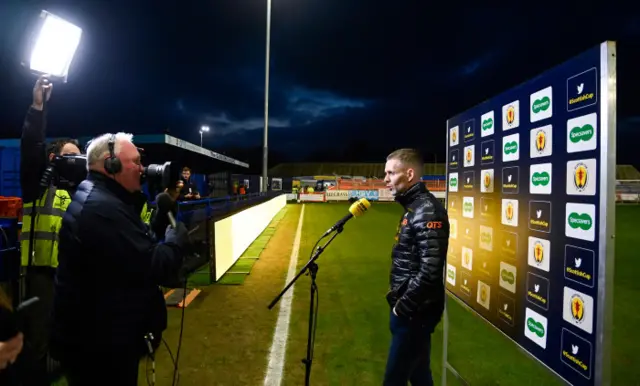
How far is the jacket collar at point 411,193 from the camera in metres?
2.55

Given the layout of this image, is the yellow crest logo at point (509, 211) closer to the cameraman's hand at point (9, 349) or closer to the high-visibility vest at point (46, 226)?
the cameraman's hand at point (9, 349)

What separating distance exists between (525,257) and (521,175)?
1.71 ft

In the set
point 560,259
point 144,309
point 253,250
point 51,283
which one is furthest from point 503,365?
point 253,250

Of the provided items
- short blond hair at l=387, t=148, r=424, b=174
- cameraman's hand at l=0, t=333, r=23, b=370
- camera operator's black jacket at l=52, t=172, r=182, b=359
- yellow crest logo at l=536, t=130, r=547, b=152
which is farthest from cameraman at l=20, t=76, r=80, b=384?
yellow crest logo at l=536, t=130, r=547, b=152

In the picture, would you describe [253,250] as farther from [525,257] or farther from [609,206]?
[609,206]

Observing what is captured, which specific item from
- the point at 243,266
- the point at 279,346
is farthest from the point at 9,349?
the point at 243,266

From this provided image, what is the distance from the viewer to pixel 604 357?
182 cm

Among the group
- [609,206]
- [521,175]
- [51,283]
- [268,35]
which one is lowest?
[51,283]

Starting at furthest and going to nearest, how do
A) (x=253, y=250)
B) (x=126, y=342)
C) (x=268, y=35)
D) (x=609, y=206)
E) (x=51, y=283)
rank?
(x=268, y=35), (x=253, y=250), (x=51, y=283), (x=126, y=342), (x=609, y=206)

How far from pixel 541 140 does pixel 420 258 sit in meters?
1.00

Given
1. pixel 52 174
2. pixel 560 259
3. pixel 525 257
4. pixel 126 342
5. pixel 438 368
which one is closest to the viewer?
pixel 126 342

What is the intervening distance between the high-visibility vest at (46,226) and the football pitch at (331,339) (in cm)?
125

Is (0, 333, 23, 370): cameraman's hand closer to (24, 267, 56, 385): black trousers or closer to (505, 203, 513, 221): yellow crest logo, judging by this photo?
(24, 267, 56, 385): black trousers

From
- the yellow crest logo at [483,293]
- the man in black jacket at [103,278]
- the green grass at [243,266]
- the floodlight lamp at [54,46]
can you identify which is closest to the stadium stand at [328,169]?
the green grass at [243,266]
